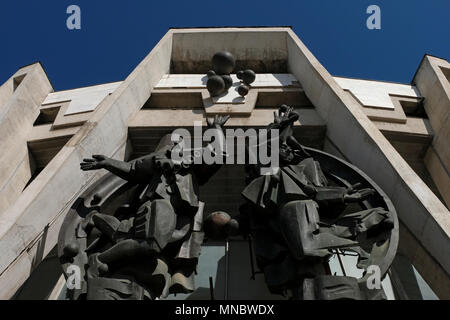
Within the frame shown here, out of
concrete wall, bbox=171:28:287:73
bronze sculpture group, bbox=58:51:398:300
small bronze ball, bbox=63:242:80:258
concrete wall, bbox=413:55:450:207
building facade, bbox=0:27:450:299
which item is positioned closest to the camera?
bronze sculpture group, bbox=58:51:398:300

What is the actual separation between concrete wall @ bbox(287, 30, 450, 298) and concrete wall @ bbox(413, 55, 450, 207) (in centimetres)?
185

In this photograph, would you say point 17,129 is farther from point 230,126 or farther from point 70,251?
point 70,251

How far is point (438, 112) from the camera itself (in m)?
7.88

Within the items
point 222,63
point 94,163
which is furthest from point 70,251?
point 222,63

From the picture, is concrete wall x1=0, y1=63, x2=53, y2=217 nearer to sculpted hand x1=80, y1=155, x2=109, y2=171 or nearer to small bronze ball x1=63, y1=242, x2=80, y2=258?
sculpted hand x1=80, y1=155, x2=109, y2=171

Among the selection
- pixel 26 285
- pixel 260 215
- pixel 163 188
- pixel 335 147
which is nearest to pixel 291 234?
pixel 260 215

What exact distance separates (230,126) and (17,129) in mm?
4139

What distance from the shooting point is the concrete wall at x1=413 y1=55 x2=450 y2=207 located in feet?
23.2

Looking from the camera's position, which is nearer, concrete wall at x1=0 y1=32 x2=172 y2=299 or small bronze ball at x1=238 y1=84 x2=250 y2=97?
concrete wall at x1=0 y1=32 x2=172 y2=299

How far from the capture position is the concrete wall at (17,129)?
7137 millimetres

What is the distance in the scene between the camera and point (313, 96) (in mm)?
7941

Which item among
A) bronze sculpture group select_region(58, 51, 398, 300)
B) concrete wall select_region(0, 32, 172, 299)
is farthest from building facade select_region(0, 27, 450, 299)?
bronze sculpture group select_region(58, 51, 398, 300)
